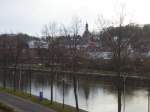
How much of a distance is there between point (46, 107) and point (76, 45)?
212 inches

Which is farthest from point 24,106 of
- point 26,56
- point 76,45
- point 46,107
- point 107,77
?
point 26,56

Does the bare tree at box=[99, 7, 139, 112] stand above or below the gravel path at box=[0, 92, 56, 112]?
above

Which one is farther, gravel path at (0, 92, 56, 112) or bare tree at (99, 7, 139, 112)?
gravel path at (0, 92, 56, 112)

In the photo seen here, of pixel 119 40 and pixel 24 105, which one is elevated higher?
pixel 119 40

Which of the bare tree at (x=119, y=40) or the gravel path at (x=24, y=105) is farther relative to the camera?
the gravel path at (x=24, y=105)

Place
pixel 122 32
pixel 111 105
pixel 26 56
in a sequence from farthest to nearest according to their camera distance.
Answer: pixel 26 56
pixel 111 105
pixel 122 32

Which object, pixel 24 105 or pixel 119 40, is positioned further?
pixel 24 105

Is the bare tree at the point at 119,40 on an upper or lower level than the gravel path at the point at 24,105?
upper

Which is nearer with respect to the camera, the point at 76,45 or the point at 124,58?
the point at 124,58

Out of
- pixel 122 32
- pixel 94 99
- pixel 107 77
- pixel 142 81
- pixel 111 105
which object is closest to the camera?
pixel 122 32

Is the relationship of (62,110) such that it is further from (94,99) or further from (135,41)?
(94,99)

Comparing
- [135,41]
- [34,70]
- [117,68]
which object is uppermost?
[135,41]

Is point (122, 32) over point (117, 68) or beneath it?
over

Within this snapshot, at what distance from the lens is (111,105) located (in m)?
35.9
